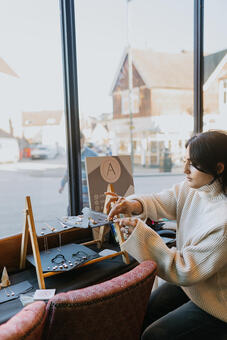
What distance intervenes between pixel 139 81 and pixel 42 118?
1.01 metres

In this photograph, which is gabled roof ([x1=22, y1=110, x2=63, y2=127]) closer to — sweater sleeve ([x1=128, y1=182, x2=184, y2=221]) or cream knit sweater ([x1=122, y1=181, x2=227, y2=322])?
sweater sleeve ([x1=128, y1=182, x2=184, y2=221])

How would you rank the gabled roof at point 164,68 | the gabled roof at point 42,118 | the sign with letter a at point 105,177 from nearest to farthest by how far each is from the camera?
1. the sign with letter a at point 105,177
2. the gabled roof at point 42,118
3. the gabled roof at point 164,68

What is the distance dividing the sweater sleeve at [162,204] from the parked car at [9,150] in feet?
3.04

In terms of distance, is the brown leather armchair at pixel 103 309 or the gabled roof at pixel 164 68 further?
the gabled roof at pixel 164 68

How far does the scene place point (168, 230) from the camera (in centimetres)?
196

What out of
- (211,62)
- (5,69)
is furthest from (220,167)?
(211,62)

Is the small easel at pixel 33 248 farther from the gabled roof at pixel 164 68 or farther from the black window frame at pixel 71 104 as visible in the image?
the gabled roof at pixel 164 68

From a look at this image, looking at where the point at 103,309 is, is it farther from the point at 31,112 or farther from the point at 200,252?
the point at 31,112

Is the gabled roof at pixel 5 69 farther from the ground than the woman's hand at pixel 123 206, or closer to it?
farther from the ground

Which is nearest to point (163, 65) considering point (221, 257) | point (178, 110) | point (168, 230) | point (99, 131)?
point (178, 110)

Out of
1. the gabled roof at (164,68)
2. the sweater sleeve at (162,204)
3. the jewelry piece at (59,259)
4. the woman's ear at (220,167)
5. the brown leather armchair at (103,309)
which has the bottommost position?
the jewelry piece at (59,259)

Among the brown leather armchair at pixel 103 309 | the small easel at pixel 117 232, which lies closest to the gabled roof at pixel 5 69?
the small easel at pixel 117 232

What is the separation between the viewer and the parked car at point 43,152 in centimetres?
203

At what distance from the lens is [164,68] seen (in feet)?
8.98
